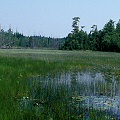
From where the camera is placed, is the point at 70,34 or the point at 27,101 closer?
the point at 27,101

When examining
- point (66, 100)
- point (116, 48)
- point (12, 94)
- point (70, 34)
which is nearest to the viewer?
point (66, 100)

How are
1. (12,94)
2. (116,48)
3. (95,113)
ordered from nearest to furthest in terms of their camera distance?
(95,113)
(12,94)
(116,48)

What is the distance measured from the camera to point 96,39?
65.9 m

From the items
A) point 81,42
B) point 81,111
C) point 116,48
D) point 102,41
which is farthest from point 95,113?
point 81,42

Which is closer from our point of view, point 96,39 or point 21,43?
point 96,39

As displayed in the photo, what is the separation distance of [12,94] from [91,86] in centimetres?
389

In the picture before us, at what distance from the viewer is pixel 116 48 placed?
184 feet

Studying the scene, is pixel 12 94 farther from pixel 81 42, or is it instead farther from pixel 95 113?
pixel 81 42

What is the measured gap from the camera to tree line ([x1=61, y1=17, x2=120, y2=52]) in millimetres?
58812

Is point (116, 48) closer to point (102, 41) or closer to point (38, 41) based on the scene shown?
point (102, 41)

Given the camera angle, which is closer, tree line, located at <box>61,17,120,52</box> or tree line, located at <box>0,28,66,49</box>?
tree line, located at <box>61,17,120,52</box>

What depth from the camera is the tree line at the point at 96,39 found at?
5881cm

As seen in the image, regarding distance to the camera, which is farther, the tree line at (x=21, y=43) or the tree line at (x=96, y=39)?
the tree line at (x=21, y=43)

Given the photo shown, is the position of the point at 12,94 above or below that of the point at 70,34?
below
